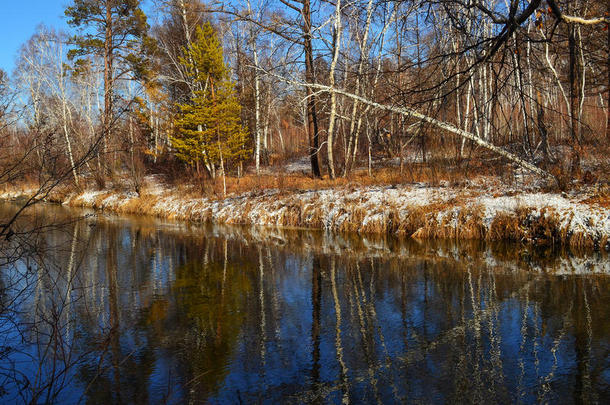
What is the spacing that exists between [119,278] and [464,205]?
29.2 feet

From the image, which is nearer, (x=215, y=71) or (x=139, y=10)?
(x=215, y=71)

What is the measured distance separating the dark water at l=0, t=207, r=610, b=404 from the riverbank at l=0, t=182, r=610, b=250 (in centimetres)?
111

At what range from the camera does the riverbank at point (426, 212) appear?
1092 centimetres

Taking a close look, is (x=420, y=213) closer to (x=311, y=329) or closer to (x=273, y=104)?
(x=311, y=329)

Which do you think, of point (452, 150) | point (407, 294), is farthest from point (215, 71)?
point (407, 294)

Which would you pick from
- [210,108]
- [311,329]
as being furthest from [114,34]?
[311,329]

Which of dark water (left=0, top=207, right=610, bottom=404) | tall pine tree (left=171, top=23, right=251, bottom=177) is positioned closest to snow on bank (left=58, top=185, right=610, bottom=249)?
dark water (left=0, top=207, right=610, bottom=404)

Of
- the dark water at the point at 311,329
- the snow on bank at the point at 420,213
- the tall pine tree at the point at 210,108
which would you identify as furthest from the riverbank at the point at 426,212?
the tall pine tree at the point at 210,108

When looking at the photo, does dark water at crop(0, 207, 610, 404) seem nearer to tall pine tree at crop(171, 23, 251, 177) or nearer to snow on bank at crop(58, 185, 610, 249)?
snow on bank at crop(58, 185, 610, 249)

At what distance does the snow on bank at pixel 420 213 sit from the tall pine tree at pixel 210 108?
3.57 m

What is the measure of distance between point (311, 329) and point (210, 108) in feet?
54.0

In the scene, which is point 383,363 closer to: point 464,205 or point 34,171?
point 34,171

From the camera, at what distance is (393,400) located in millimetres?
4250

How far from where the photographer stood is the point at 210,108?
68.6 ft
